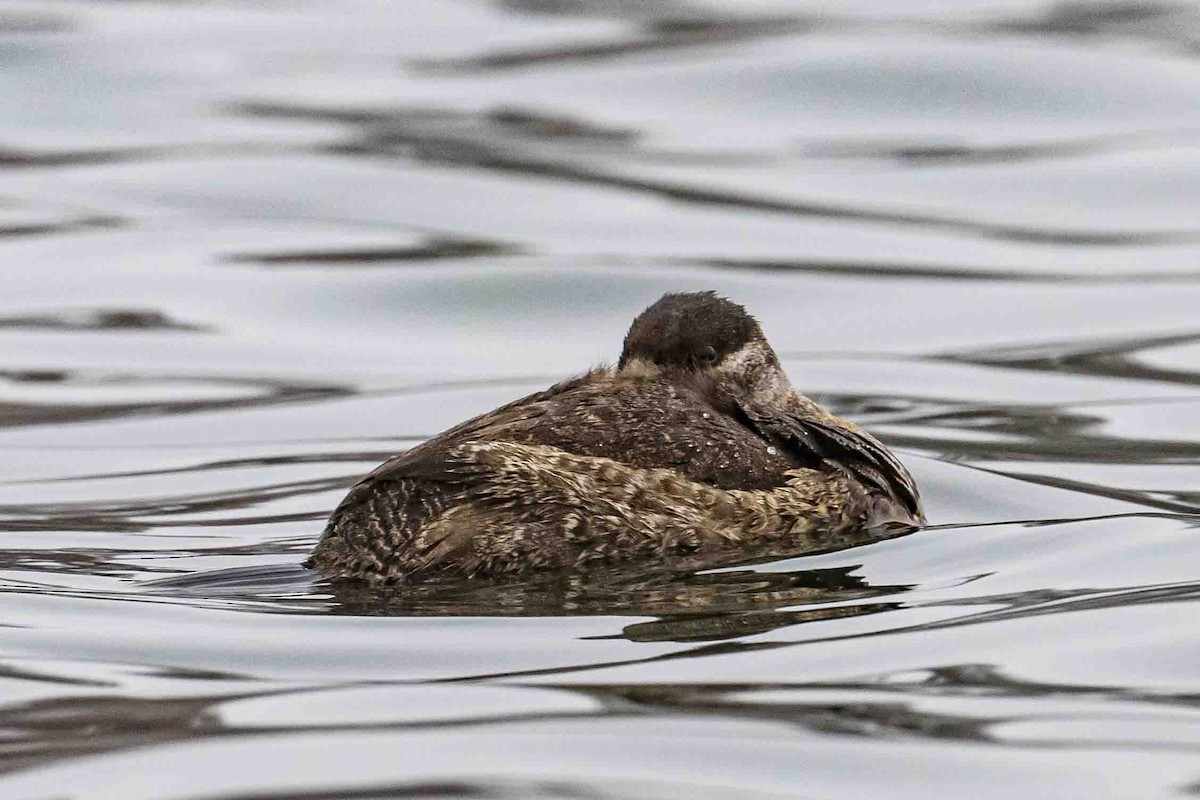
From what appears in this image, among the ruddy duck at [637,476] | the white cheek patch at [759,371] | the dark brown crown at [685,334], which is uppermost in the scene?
the dark brown crown at [685,334]

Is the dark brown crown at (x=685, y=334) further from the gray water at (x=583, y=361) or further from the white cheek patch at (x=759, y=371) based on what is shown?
the gray water at (x=583, y=361)

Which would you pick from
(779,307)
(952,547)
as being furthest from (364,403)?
(952,547)

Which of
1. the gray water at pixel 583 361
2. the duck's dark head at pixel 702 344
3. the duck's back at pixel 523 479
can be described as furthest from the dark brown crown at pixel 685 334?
the gray water at pixel 583 361

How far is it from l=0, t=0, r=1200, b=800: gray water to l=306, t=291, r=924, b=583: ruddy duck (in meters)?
0.15

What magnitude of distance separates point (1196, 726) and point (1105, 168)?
11.5 metres

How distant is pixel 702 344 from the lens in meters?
7.98

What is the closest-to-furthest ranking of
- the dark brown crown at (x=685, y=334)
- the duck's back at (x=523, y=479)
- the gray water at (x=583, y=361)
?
1. the gray water at (x=583, y=361)
2. the duck's back at (x=523, y=479)
3. the dark brown crown at (x=685, y=334)

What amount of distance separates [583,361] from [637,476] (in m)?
5.39

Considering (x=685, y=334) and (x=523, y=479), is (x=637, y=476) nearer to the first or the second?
(x=523, y=479)

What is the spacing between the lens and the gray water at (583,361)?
571 centimetres

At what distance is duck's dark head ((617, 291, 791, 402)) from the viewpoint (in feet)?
26.1

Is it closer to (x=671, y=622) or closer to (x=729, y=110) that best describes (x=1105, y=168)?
(x=729, y=110)

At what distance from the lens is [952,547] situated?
779cm

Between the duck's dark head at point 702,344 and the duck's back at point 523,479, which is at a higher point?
the duck's dark head at point 702,344
